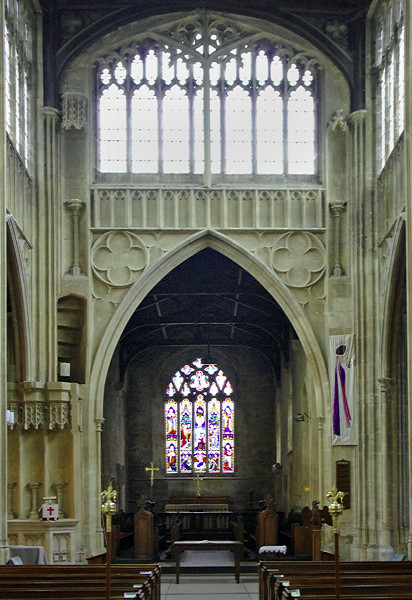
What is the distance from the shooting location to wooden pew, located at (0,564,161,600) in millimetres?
11562

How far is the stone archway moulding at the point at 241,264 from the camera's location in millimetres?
23797

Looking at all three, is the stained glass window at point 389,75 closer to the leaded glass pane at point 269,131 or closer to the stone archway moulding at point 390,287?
the stone archway moulding at point 390,287

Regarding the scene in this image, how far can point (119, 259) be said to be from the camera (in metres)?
24.1

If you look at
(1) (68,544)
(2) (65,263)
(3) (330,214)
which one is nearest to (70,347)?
(2) (65,263)

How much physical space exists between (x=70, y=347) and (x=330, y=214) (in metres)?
6.41

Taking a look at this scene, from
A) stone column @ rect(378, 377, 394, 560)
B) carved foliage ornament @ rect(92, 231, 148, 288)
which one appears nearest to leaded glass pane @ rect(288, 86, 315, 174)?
carved foliage ornament @ rect(92, 231, 148, 288)

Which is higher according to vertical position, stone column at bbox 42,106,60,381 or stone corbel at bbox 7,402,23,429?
stone column at bbox 42,106,60,381

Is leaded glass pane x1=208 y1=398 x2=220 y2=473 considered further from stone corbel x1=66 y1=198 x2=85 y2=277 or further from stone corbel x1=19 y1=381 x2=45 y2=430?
stone corbel x1=19 y1=381 x2=45 y2=430

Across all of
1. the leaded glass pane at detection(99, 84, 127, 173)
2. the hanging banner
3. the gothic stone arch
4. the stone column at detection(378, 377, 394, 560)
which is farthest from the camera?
the leaded glass pane at detection(99, 84, 127, 173)

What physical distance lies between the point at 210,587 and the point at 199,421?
18.3 meters

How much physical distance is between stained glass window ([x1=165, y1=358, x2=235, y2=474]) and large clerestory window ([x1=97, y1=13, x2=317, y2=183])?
15012 millimetres

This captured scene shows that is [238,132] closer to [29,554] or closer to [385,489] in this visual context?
[385,489]

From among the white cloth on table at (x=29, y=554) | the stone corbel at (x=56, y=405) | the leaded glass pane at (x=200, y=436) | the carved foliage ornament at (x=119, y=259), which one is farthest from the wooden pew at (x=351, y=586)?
the leaded glass pane at (x=200, y=436)

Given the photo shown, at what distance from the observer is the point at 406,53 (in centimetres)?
1853
